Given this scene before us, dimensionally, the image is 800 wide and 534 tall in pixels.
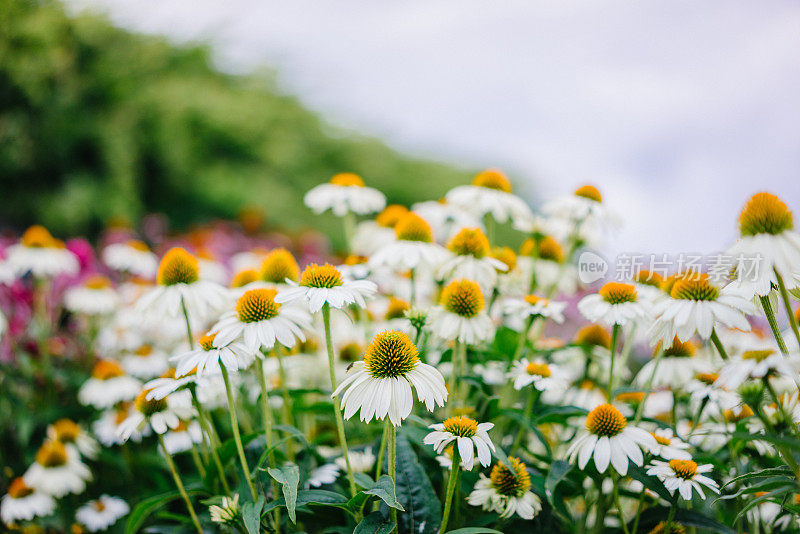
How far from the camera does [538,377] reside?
44.3 inches

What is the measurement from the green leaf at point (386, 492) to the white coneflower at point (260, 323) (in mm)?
281

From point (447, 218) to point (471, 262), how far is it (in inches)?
16.7

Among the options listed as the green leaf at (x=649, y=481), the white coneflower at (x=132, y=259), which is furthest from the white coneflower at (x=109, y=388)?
the green leaf at (x=649, y=481)

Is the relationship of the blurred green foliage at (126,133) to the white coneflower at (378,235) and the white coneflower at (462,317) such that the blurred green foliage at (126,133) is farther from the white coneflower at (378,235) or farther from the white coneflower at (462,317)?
the white coneflower at (462,317)

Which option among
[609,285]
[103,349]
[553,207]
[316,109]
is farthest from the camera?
[316,109]

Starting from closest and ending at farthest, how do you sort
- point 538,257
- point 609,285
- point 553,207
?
point 609,285
point 553,207
point 538,257

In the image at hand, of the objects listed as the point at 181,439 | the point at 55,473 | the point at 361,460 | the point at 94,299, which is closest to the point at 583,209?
the point at 361,460

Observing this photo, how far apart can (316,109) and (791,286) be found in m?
6.77

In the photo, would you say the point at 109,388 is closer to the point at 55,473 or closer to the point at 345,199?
the point at 55,473

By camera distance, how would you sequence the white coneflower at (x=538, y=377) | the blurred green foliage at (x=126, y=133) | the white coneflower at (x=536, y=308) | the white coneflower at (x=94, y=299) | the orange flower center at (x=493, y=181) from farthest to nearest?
the blurred green foliage at (x=126, y=133), the white coneflower at (x=94, y=299), the orange flower center at (x=493, y=181), the white coneflower at (x=536, y=308), the white coneflower at (x=538, y=377)

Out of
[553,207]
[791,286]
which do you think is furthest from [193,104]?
[791,286]

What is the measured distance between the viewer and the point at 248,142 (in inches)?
222

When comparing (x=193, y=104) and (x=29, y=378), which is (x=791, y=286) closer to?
(x=29, y=378)

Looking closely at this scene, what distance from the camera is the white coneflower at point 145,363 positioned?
6.13 feet
